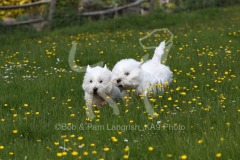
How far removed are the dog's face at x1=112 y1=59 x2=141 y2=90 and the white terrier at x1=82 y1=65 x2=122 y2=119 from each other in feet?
0.37

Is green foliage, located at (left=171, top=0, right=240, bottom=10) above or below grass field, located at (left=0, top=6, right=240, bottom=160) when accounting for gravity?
above

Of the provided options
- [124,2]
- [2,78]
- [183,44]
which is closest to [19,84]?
[2,78]

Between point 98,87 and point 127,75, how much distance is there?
51cm

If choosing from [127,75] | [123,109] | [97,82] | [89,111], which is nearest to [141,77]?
[127,75]

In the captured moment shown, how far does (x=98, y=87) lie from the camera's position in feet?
22.7

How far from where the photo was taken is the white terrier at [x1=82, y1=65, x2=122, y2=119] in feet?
22.7

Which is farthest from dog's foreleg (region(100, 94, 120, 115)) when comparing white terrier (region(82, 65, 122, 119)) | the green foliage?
the green foliage

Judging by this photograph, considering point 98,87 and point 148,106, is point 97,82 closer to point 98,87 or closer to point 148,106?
point 98,87

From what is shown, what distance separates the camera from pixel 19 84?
8.59m

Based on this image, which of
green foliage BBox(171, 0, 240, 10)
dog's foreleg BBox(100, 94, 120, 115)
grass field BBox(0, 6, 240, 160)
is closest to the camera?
grass field BBox(0, 6, 240, 160)

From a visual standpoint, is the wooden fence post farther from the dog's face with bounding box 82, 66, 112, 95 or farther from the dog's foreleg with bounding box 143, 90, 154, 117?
the dog's foreleg with bounding box 143, 90, 154, 117

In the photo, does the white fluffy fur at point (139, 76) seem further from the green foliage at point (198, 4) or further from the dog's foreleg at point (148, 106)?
the green foliage at point (198, 4)

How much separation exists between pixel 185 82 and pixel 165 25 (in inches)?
354

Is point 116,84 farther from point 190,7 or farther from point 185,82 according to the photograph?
point 190,7
